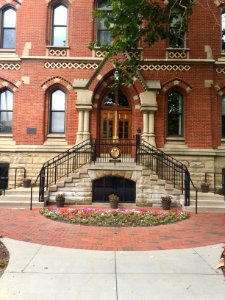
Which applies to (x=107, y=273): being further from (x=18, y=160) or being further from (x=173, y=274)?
(x=18, y=160)

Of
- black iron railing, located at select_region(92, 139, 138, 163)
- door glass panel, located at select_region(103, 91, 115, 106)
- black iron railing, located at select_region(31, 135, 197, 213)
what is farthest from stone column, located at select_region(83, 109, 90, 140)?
door glass panel, located at select_region(103, 91, 115, 106)

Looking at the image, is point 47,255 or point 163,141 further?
point 163,141

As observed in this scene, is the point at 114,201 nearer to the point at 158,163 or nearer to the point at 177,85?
the point at 158,163

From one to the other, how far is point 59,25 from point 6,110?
16.6 feet

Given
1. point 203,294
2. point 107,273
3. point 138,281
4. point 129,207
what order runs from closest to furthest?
point 203,294, point 138,281, point 107,273, point 129,207

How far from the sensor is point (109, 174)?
40.4 feet

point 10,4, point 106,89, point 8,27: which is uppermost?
point 10,4

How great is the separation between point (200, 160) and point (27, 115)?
8495 mm

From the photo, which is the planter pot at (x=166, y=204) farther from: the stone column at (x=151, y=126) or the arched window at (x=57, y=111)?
the arched window at (x=57, y=111)

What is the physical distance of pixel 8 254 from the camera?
6.00 m

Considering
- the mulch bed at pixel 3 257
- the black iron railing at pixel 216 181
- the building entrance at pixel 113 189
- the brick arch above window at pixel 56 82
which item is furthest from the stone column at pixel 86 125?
the mulch bed at pixel 3 257

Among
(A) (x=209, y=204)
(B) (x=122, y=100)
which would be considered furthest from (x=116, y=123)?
(A) (x=209, y=204)

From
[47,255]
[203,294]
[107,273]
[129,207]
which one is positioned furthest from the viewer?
[129,207]

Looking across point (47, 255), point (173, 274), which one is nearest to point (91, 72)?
point (47, 255)
